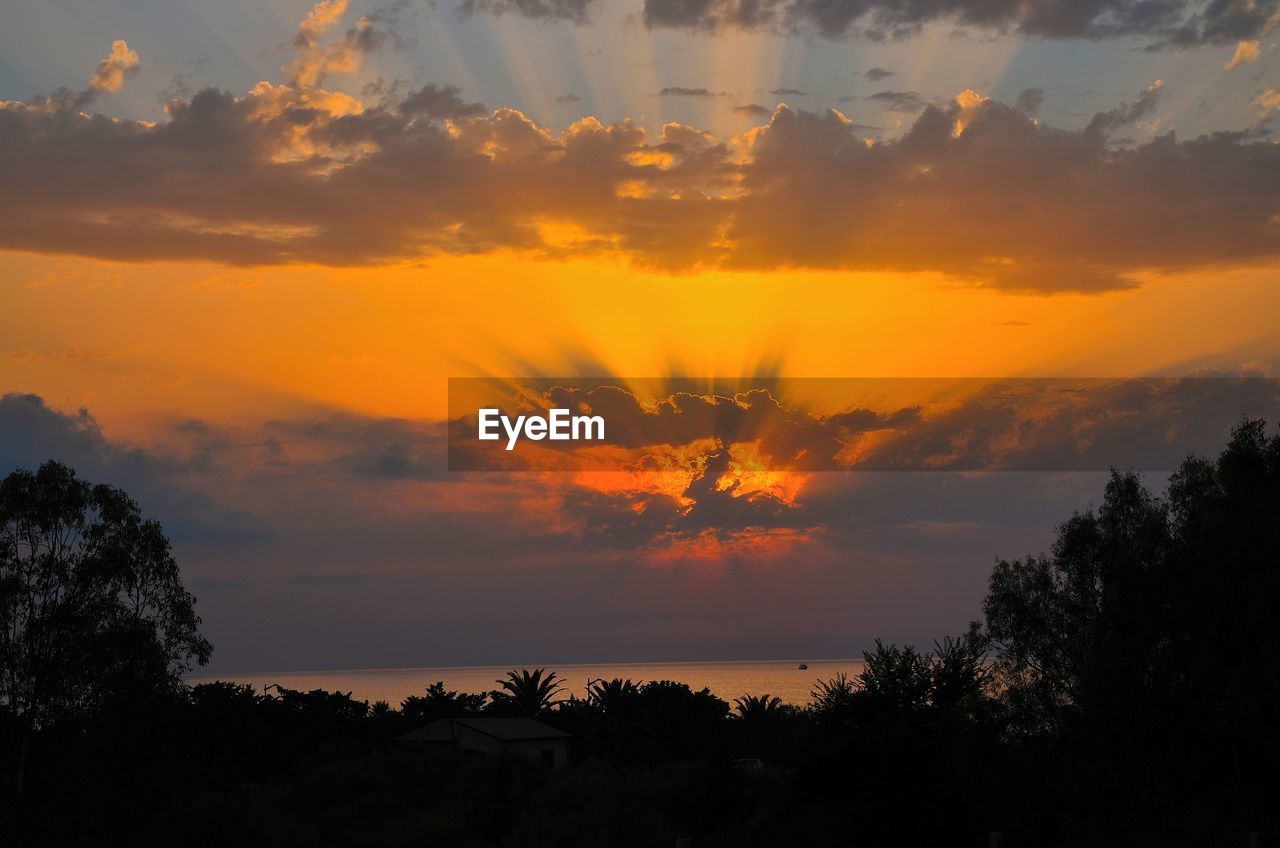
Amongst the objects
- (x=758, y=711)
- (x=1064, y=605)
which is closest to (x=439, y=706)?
(x=758, y=711)

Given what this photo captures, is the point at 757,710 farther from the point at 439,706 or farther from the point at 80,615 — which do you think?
the point at 80,615

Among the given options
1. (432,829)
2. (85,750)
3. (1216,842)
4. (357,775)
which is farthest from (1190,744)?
(357,775)

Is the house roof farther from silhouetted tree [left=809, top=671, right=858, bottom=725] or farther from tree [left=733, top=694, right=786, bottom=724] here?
silhouetted tree [left=809, top=671, right=858, bottom=725]

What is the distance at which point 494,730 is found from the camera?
83000 mm

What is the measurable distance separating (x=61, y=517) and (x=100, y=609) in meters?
3.97

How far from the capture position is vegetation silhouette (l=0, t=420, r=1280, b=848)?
34281 mm

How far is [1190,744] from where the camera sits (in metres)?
39.2

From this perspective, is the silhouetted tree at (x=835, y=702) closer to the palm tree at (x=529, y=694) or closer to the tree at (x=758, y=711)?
the tree at (x=758, y=711)

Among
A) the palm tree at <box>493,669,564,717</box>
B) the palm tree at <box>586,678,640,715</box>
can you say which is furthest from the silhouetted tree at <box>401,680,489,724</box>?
the palm tree at <box>586,678,640,715</box>

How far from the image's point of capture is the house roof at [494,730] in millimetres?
81688

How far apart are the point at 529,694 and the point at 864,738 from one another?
68.7 metres

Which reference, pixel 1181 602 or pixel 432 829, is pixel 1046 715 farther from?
pixel 432 829

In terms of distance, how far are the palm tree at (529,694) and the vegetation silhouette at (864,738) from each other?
2135cm

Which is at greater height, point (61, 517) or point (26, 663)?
point (61, 517)
